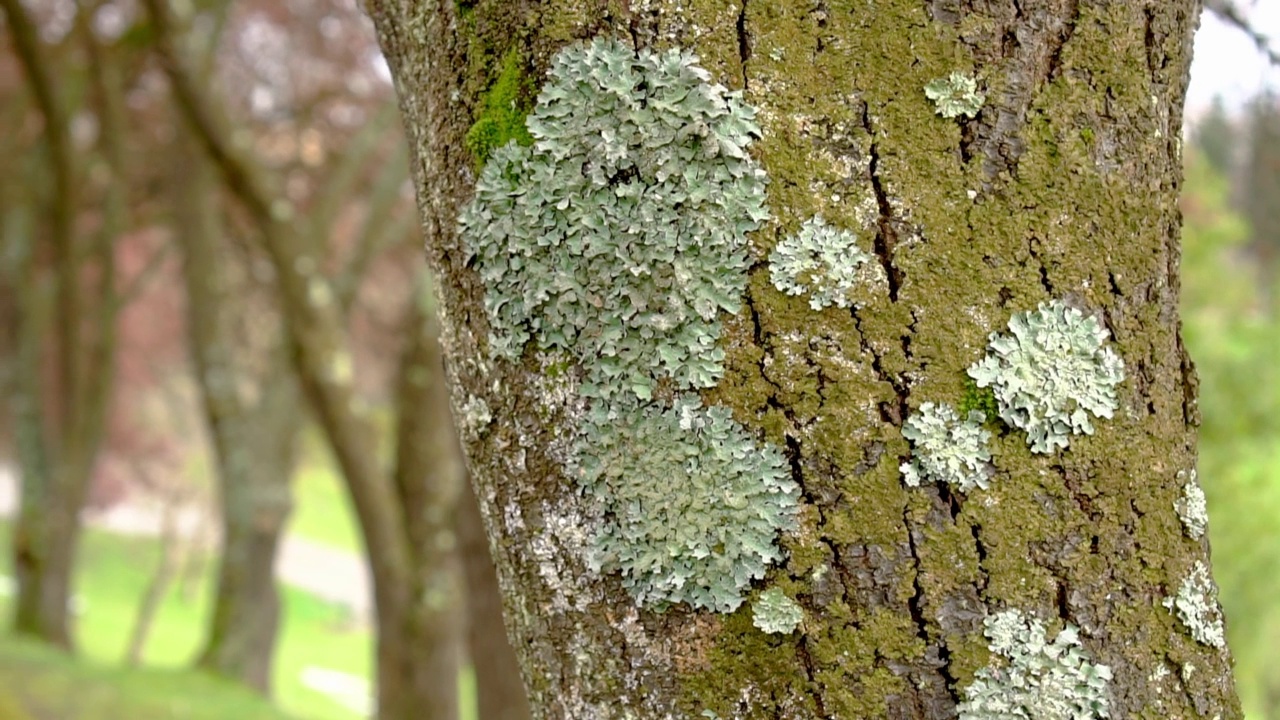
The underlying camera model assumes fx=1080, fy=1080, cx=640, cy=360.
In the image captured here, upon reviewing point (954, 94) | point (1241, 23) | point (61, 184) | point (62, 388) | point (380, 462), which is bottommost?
point (954, 94)

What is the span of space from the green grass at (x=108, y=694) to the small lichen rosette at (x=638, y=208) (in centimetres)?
524

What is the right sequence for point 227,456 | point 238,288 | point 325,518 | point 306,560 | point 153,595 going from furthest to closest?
point 325,518 → point 306,560 → point 153,595 → point 238,288 → point 227,456

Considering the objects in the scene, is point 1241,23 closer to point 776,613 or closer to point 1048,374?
point 1048,374

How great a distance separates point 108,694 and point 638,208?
6.11 meters

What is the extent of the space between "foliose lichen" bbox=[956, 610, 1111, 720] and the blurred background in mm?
2234

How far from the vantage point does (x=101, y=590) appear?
71.4 ft

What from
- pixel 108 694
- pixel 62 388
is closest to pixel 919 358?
pixel 108 694

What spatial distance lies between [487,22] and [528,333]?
0.97 ft

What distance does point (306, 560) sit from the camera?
26328mm

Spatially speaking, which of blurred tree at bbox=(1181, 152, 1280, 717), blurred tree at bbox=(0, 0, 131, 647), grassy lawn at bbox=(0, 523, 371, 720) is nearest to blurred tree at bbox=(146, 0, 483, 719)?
blurred tree at bbox=(0, 0, 131, 647)

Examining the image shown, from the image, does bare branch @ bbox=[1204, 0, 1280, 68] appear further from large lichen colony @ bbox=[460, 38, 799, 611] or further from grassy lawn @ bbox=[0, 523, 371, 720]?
grassy lawn @ bbox=[0, 523, 371, 720]

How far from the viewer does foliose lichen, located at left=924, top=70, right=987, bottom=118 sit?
975mm

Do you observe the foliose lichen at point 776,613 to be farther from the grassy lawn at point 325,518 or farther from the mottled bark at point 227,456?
the grassy lawn at point 325,518

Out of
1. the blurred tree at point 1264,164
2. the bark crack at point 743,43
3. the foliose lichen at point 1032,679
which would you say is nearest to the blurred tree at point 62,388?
the blurred tree at point 1264,164
